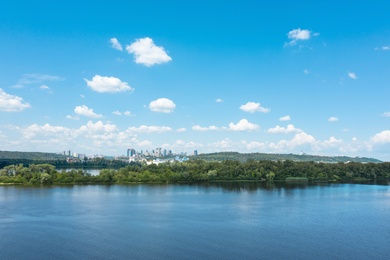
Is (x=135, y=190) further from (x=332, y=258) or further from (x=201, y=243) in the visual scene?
(x=332, y=258)

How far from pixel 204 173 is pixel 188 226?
27024mm

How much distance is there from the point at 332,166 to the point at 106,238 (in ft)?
150

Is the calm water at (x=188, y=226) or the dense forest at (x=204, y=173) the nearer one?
the calm water at (x=188, y=226)

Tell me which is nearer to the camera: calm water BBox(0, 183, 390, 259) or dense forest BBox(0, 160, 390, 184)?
calm water BBox(0, 183, 390, 259)

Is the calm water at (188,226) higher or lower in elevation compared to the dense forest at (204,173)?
lower

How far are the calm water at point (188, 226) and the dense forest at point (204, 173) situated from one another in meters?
8.15

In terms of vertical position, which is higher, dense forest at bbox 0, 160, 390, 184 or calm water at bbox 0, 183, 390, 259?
dense forest at bbox 0, 160, 390, 184

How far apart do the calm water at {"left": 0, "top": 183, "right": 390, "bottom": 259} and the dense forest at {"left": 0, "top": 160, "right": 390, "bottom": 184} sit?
815 cm

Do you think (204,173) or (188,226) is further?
(204,173)

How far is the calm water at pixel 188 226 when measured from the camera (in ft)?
48.8

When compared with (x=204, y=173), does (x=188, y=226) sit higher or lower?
lower

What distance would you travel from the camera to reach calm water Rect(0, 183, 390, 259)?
48.8ft

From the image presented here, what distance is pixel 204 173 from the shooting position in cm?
4616

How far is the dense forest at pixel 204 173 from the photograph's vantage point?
38.8 m
